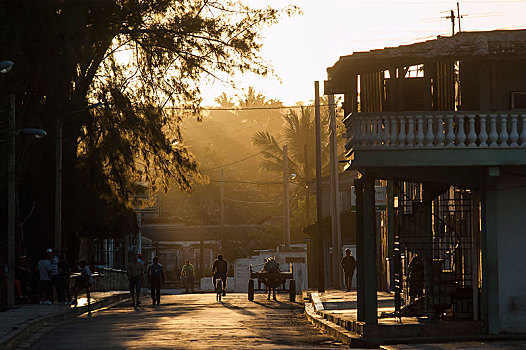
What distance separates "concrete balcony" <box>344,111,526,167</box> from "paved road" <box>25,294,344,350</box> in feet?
12.3

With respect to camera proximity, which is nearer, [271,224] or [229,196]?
[271,224]

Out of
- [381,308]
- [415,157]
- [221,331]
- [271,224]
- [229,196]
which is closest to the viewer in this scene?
[415,157]

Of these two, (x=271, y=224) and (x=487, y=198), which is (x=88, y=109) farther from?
(x=271, y=224)

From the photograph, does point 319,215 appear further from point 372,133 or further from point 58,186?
point 372,133

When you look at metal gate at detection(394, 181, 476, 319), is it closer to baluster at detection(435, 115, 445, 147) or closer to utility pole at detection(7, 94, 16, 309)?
baluster at detection(435, 115, 445, 147)

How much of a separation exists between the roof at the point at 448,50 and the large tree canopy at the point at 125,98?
694 inches

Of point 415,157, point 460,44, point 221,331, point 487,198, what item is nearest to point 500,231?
point 487,198

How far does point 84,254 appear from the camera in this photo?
6234 cm

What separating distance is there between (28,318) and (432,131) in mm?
10967

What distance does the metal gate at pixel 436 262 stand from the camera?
73.0 feet

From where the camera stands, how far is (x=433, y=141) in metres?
20.9

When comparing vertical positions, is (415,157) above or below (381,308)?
above

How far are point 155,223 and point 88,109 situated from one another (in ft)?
140

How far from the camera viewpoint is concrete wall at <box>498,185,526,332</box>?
21188 mm
